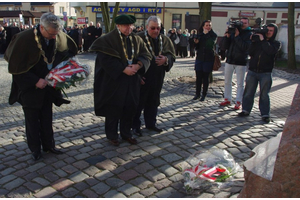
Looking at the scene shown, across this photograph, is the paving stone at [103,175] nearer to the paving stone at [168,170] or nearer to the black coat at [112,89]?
the paving stone at [168,170]

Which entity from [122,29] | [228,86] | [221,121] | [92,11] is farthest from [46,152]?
[92,11]

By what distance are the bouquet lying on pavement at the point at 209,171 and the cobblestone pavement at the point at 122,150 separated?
10 cm

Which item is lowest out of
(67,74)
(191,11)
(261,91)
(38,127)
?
(38,127)

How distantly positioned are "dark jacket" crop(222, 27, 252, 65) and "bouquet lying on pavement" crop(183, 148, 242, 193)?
127 inches

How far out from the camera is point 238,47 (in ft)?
21.4

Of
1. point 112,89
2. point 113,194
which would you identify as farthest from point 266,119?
point 113,194

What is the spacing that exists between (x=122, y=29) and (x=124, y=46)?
0.77 ft

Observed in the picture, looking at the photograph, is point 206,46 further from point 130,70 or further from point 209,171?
point 209,171

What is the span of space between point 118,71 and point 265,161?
2217 mm

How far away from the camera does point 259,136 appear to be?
5137mm

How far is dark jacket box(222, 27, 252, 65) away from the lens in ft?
21.0

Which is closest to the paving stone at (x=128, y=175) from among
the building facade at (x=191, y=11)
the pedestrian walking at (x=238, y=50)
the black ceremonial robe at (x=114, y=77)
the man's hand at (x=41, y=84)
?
the black ceremonial robe at (x=114, y=77)

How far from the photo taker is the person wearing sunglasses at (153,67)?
4.86 m

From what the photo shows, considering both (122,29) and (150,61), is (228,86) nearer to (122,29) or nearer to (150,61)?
(150,61)
